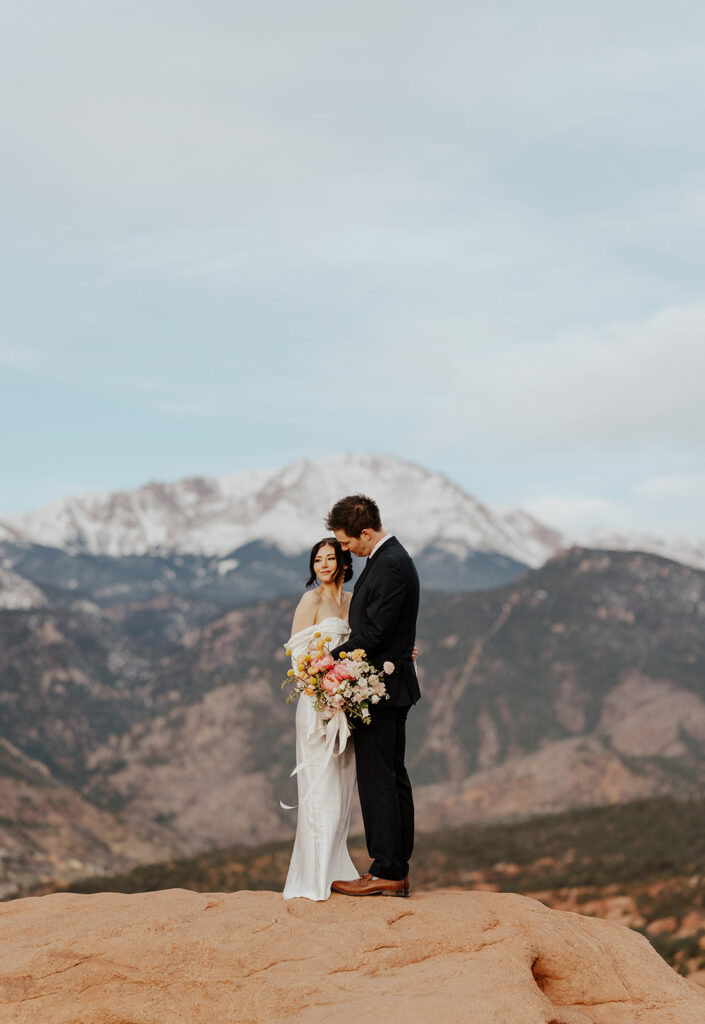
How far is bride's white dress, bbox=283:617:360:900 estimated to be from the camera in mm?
7637

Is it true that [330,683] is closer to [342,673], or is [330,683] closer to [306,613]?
[342,673]

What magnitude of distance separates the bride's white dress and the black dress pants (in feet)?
0.69

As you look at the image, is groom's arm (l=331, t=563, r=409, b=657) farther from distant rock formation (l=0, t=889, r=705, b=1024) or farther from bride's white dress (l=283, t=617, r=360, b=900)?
distant rock formation (l=0, t=889, r=705, b=1024)

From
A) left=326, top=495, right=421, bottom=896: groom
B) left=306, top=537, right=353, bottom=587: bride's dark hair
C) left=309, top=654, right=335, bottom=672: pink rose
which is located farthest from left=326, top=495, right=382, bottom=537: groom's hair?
left=309, top=654, right=335, bottom=672: pink rose

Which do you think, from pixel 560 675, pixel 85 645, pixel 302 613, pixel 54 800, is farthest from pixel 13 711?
pixel 302 613

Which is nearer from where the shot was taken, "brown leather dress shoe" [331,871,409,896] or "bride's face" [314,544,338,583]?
"brown leather dress shoe" [331,871,409,896]

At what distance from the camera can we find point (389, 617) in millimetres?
7508

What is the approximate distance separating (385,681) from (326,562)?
40.9 inches

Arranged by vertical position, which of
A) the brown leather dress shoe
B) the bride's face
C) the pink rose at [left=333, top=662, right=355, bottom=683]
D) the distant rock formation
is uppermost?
the bride's face

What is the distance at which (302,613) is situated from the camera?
7848 mm

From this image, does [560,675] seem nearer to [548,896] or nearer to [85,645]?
[85,645]

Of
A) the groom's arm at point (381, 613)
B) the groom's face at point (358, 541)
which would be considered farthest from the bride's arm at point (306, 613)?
the groom's face at point (358, 541)

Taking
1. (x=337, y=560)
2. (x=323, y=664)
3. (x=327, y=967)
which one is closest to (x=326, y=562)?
(x=337, y=560)

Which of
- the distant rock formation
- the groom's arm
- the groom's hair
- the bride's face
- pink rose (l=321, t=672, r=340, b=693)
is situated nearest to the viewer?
the distant rock formation
